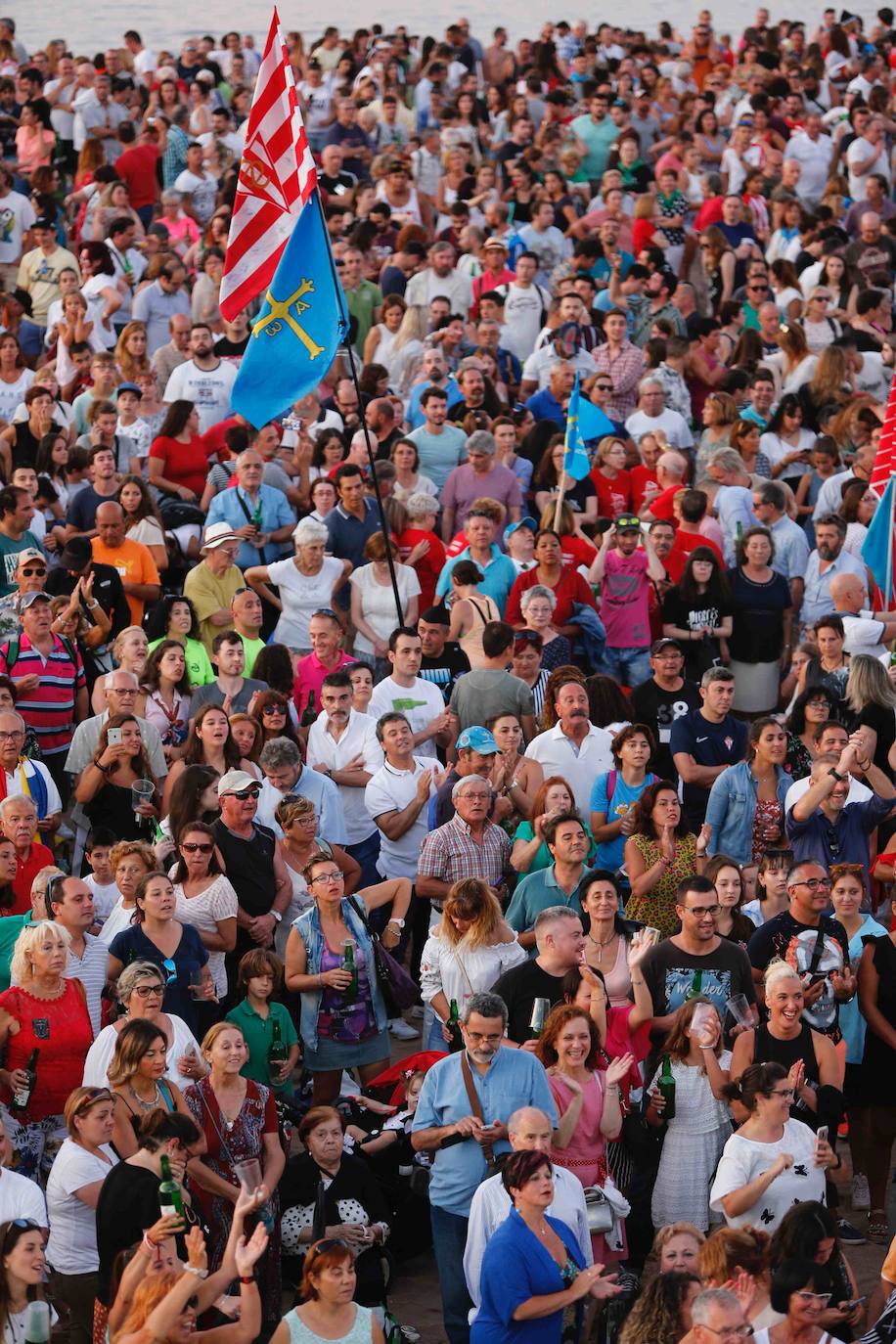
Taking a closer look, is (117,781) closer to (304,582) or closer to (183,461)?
(304,582)

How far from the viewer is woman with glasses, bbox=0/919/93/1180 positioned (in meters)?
8.33

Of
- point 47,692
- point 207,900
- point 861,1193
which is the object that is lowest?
point 861,1193

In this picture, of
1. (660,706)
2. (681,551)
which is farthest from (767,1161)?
(681,551)

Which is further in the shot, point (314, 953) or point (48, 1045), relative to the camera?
point (314, 953)

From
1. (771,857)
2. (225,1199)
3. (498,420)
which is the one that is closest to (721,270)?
(498,420)

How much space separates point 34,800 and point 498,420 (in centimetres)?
481

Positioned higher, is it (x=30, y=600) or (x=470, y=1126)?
(x=30, y=600)

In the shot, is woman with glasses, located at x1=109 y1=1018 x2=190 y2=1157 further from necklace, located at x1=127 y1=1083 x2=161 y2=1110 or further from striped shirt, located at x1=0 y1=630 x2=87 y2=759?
striped shirt, located at x1=0 y1=630 x2=87 y2=759

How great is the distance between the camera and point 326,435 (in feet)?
44.7

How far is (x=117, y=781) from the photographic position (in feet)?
33.9

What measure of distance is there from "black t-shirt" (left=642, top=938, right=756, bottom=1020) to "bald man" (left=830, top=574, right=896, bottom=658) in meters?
3.38

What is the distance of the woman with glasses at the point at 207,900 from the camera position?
30.2ft

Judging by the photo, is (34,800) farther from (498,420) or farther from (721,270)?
(721,270)

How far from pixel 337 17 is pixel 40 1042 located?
22454 millimetres
